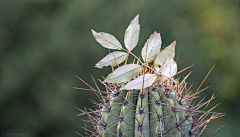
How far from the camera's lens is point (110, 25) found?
116 centimetres

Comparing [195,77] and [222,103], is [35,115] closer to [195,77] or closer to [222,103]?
[195,77]

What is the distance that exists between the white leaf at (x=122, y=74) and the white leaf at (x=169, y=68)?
39 mm

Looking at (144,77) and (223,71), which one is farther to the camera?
(223,71)

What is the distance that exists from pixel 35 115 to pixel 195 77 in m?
0.84

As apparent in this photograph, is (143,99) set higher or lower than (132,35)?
lower

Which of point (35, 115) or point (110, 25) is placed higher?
point (110, 25)

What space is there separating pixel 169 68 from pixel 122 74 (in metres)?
0.07

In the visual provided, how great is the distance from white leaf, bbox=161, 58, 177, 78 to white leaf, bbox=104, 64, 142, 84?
4 centimetres

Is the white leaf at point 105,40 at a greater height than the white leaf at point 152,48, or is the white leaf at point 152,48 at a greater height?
the white leaf at point 105,40

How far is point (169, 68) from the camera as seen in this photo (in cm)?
34

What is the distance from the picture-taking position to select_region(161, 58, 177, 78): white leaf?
0.33 m

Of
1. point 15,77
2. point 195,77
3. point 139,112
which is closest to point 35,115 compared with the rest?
point 15,77

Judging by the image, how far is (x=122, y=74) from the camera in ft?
1.12

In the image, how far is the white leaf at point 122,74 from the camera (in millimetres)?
338
